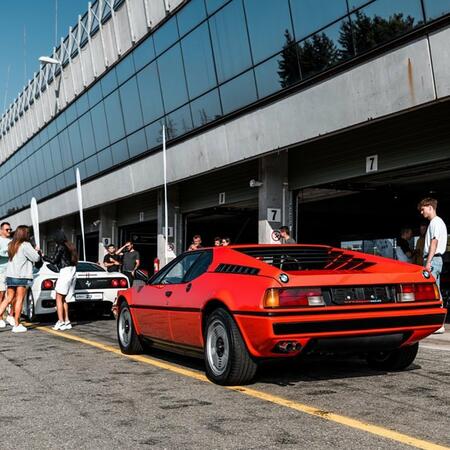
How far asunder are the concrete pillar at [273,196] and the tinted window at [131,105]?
6.88 m

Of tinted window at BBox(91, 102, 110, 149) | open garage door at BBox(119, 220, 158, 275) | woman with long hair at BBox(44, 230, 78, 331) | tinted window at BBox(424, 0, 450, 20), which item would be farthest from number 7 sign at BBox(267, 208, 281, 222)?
tinted window at BBox(91, 102, 110, 149)

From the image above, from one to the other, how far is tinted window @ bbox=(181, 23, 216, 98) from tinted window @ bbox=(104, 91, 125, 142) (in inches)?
228

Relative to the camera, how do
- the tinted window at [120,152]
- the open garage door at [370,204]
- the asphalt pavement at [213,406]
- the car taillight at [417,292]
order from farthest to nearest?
the tinted window at [120,152], the open garage door at [370,204], the car taillight at [417,292], the asphalt pavement at [213,406]

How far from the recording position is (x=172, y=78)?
18031 mm

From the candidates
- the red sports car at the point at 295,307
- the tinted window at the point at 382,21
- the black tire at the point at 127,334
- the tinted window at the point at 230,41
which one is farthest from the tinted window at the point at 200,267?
the tinted window at the point at 230,41

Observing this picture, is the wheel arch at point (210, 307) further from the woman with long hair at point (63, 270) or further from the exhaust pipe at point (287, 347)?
the woman with long hair at point (63, 270)

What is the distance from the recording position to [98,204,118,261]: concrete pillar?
27.1 metres

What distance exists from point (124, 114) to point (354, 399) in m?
18.7

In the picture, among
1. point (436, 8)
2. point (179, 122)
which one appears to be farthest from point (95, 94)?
point (436, 8)

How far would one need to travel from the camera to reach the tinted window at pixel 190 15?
15998 millimetres

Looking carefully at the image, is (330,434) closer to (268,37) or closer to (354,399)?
(354,399)

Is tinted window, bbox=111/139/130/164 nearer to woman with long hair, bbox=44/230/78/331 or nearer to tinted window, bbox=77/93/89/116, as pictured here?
tinted window, bbox=77/93/89/116

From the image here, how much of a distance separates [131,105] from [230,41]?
719 cm

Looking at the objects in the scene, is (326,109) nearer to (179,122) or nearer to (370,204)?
(179,122)
